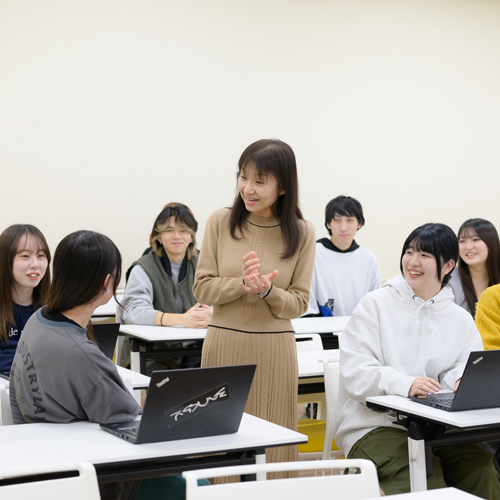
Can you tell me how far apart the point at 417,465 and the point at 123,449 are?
3.05ft

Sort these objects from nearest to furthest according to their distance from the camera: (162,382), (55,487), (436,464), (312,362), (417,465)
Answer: (55,487)
(162,382)
(417,465)
(436,464)
(312,362)

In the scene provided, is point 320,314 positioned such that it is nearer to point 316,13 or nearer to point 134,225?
point 134,225

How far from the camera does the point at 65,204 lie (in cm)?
525

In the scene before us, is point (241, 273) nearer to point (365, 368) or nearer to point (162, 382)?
point (365, 368)

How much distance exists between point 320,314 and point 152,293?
1241 mm

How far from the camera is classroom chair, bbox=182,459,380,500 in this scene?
126 cm

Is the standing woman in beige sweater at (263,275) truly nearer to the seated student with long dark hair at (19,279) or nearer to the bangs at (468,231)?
the seated student with long dark hair at (19,279)

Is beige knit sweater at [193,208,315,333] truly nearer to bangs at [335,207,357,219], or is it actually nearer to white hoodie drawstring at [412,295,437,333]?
white hoodie drawstring at [412,295,437,333]

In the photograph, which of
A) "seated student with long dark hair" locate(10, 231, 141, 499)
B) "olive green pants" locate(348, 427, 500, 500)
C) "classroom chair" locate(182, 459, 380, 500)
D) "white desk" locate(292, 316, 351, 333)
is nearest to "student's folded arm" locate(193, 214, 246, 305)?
"seated student with long dark hair" locate(10, 231, 141, 499)

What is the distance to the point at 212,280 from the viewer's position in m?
2.43

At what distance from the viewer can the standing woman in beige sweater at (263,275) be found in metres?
2.40

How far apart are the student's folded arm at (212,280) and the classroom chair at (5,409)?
0.75m

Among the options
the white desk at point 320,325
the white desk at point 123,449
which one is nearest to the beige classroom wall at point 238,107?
the white desk at point 320,325

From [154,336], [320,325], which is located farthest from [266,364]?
[320,325]
